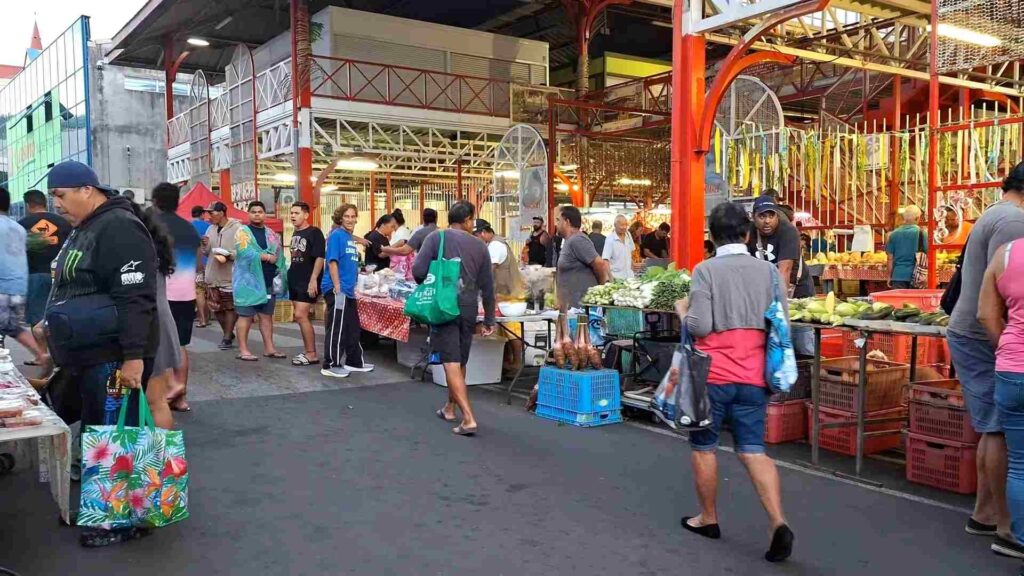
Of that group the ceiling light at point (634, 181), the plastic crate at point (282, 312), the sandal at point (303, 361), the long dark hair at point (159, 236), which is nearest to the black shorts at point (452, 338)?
the long dark hair at point (159, 236)

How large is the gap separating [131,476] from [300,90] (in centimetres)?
1298

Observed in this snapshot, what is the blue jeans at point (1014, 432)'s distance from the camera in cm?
341

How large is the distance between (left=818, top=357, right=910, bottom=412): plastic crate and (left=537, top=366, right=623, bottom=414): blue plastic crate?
1.62m

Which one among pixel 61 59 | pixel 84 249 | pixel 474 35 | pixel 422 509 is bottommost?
pixel 422 509

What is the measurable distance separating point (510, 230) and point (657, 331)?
9.67 metres

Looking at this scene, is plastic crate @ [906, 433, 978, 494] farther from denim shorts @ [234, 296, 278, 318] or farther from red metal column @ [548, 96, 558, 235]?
red metal column @ [548, 96, 558, 235]

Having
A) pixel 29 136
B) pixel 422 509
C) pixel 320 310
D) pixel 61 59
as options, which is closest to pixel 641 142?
pixel 320 310

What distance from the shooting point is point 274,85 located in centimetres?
1652

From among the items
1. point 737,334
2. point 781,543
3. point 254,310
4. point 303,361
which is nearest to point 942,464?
point 781,543

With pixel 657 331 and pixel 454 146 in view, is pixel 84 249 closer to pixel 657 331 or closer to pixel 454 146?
pixel 657 331

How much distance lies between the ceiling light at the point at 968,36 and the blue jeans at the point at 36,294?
889 centimetres

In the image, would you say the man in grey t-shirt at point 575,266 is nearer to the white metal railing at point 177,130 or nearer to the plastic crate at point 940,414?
the plastic crate at point 940,414

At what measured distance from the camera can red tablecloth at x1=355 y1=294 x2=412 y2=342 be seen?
832 cm

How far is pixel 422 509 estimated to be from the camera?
434 centimetres
